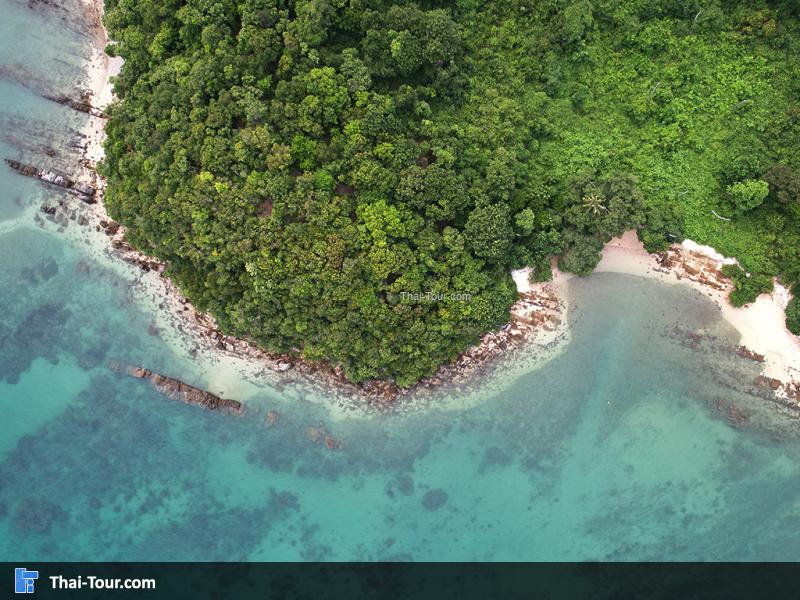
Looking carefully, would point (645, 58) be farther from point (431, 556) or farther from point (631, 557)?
point (431, 556)

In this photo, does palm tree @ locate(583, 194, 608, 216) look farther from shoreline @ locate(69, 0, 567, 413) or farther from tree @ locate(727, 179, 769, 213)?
tree @ locate(727, 179, 769, 213)

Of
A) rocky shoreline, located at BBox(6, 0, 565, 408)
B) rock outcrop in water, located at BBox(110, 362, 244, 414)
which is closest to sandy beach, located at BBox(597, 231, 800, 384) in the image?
Result: rocky shoreline, located at BBox(6, 0, 565, 408)

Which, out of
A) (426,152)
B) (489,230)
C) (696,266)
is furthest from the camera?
(696,266)

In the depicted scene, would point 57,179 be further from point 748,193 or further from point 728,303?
point 728,303

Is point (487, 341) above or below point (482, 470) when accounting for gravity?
above

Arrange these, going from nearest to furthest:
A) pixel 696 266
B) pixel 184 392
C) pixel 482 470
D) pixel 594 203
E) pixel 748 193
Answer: pixel 594 203, pixel 748 193, pixel 696 266, pixel 482 470, pixel 184 392
